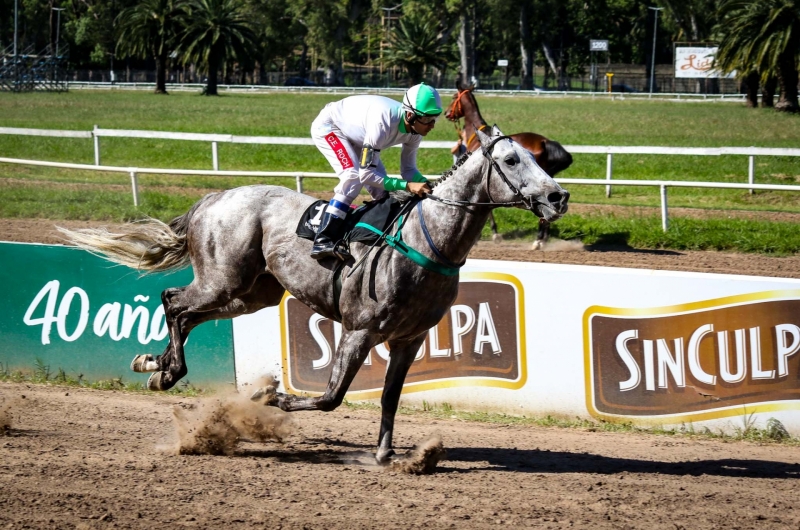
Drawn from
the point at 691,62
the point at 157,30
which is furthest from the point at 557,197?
the point at 691,62

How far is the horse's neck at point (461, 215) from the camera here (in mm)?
5555

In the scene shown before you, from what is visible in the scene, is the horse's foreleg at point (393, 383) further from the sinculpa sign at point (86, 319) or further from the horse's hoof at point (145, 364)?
the sinculpa sign at point (86, 319)

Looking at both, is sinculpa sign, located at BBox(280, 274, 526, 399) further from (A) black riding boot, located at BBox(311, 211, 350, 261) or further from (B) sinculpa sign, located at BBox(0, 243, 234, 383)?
(A) black riding boot, located at BBox(311, 211, 350, 261)

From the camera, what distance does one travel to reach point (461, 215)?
5.59 metres

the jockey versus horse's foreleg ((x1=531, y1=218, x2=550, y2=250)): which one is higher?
the jockey

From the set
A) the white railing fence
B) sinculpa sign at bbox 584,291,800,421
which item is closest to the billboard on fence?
sinculpa sign at bbox 584,291,800,421

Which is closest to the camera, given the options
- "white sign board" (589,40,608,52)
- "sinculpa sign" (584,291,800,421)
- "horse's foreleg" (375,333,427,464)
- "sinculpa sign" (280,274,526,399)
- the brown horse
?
"horse's foreleg" (375,333,427,464)

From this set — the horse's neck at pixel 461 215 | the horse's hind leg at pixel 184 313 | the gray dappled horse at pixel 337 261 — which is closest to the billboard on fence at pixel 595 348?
the horse's hind leg at pixel 184 313

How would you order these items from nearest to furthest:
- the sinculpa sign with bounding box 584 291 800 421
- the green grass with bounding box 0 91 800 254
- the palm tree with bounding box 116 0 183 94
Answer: the sinculpa sign with bounding box 584 291 800 421 → the green grass with bounding box 0 91 800 254 → the palm tree with bounding box 116 0 183 94

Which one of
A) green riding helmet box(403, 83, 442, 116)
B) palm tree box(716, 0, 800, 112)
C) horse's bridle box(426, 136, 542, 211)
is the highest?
palm tree box(716, 0, 800, 112)

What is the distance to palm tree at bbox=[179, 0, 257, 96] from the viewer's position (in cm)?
5825

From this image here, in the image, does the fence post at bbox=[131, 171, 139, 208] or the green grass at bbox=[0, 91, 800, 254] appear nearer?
the green grass at bbox=[0, 91, 800, 254]

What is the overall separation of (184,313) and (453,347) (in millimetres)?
2231

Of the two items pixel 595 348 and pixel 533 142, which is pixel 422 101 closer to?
pixel 595 348
